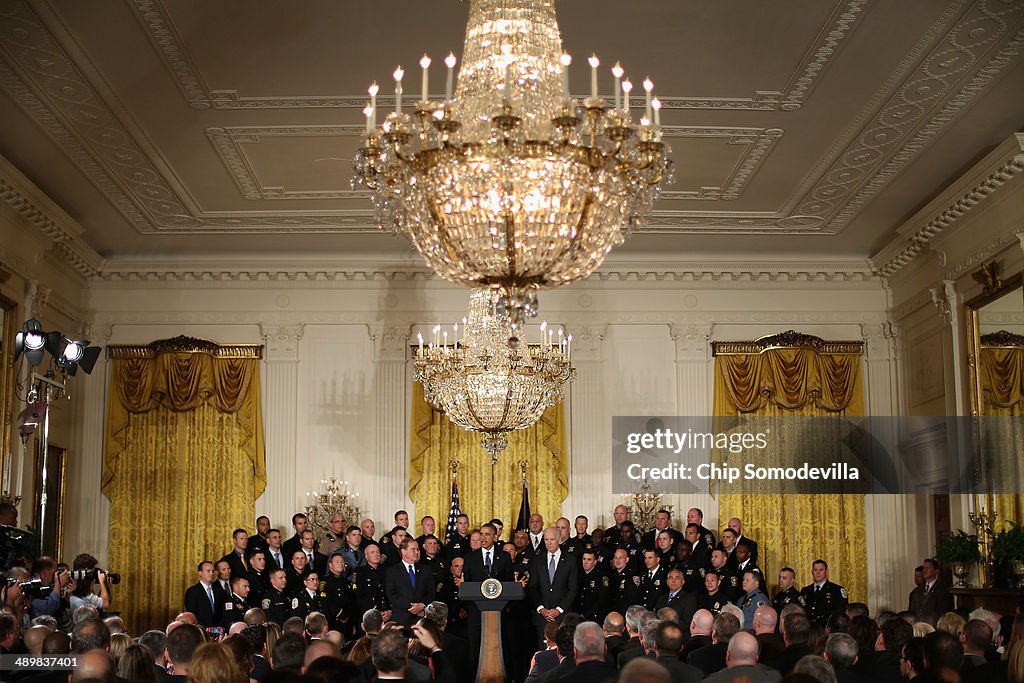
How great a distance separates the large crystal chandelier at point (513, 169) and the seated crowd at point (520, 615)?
5.80 ft

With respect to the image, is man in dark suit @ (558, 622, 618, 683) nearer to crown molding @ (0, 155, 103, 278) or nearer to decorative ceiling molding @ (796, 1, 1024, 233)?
decorative ceiling molding @ (796, 1, 1024, 233)

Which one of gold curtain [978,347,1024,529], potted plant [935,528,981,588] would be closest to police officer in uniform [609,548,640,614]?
potted plant [935,528,981,588]

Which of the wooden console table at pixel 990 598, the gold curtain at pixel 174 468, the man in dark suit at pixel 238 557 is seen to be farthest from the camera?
the gold curtain at pixel 174 468

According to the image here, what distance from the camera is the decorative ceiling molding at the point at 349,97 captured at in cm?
817

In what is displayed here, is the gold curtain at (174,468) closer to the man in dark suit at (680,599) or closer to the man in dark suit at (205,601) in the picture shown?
the man in dark suit at (205,601)

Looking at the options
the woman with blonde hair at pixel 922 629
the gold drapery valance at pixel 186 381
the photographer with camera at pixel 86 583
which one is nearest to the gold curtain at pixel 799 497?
the gold drapery valance at pixel 186 381

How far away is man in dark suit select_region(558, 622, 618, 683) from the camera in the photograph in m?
5.03

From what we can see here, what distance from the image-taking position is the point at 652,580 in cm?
1209

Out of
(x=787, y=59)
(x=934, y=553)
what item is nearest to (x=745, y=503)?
(x=934, y=553)

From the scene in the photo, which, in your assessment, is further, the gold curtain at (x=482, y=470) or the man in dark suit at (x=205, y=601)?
the gold curtain at (x=482, y=470)

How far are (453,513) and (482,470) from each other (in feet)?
2.51

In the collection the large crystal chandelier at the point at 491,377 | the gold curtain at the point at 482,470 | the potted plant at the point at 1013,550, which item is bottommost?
the potted plant at the point at 1013,550

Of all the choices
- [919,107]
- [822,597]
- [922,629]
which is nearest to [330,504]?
[822,597]

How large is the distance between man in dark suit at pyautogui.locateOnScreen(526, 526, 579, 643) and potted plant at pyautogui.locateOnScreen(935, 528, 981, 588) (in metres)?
3.70
